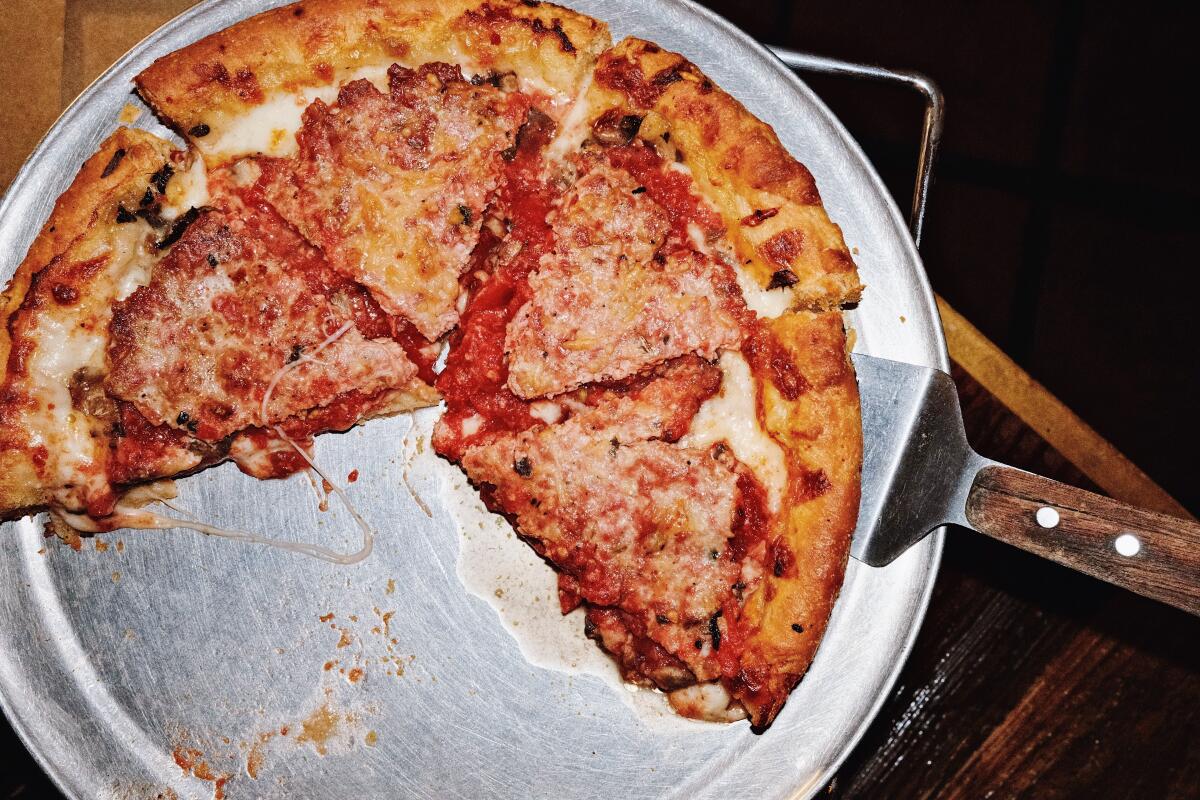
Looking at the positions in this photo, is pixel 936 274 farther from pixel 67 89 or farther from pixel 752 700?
pixel 67 89

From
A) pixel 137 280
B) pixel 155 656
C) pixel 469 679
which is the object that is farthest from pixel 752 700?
pixel 137 280

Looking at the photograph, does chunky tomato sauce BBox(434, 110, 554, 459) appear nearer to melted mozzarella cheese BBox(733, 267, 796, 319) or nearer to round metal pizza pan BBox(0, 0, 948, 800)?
round metal pizza pan BBox(0, 0, 948, 800)

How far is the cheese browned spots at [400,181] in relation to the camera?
110 inches

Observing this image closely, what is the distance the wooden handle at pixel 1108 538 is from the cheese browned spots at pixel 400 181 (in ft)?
6.22

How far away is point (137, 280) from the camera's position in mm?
2818

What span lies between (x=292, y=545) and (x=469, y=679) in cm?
77

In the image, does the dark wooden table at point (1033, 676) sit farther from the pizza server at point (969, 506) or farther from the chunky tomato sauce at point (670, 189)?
the chunky tomato sauce at point (670, 189)

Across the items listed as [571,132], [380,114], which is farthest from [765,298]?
[380,114]

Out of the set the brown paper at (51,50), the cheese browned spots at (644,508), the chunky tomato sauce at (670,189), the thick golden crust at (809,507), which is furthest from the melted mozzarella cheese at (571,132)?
the brown paper at (51,50)

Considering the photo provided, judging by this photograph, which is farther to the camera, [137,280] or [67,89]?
[67,89]

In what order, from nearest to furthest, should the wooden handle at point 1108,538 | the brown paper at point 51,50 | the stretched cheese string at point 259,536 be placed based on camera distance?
the wooden handle at point 1108,538
the stretched cheese string at point 259,536
the brown paper at point 51,50

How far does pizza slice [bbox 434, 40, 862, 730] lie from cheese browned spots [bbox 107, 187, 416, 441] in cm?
44

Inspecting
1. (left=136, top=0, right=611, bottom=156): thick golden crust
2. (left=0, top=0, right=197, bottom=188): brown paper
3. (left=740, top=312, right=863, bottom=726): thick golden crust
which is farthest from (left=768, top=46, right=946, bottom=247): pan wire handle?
(left=0, top=0, right=197, bottom=188): brown paper

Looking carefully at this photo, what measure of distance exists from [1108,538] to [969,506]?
0.39 meters
